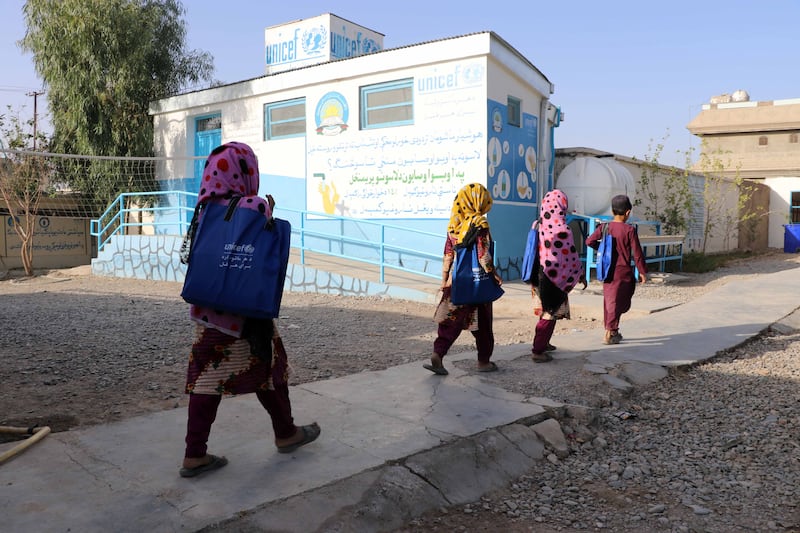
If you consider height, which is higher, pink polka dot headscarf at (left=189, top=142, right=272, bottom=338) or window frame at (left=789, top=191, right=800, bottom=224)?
window frame at (left=789, top=191, right=800, bottom=224)

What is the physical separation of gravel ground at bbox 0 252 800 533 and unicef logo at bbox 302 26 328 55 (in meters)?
9.92

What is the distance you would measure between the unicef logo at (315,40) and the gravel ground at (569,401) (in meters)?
9.92

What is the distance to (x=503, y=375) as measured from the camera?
4863 millimetres

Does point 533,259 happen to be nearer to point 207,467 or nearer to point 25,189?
point 207,467

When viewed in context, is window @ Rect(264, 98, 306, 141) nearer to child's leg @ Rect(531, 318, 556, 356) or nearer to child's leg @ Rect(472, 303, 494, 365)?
child's leg @ Rect(531, 318, 556, 356)

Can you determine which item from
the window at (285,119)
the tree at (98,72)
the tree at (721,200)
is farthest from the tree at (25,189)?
the tree at (721,200)

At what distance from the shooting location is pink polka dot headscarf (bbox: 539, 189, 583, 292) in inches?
207

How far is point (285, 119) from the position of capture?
13617 millimetres

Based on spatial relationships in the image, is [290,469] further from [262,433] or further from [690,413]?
[690,413]

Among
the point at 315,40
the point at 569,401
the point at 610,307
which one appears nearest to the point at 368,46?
the point at 315,40

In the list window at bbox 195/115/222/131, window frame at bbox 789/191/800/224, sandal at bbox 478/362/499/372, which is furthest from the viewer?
window frame at bbox 789/191/800/224

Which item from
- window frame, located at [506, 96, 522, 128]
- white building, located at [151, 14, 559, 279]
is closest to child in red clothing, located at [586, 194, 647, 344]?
white building, located at [151, 14, 559, 279]

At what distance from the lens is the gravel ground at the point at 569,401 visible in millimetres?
2947

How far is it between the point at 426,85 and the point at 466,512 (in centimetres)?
945
